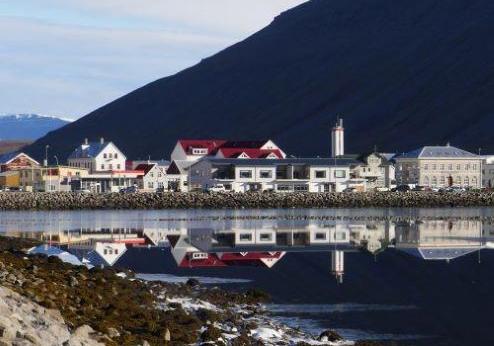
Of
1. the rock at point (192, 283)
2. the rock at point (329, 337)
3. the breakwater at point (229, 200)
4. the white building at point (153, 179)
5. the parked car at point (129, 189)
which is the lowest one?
the rock at point (329, 337)

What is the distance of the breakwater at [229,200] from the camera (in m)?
76.6

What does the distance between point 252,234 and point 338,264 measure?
13.8 m

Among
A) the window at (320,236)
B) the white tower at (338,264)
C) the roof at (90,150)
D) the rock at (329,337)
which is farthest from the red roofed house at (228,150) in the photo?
the rock at (329,337)

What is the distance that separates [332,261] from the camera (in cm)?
3206

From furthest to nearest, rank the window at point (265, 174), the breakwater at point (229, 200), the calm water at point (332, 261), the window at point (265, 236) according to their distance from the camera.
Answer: the window at point (265, 174), the breakwater at point (229, 200), the window at point (265, 236), the calm water at point (332, 261)

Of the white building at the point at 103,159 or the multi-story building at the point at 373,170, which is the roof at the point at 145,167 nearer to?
the white building at the point at 103,159

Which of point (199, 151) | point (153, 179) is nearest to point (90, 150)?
point (153, 179)

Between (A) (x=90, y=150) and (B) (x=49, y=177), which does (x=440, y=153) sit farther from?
(B) (x=49, y=177)

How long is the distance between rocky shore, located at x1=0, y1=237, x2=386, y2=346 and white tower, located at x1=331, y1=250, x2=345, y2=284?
4844 millimetres

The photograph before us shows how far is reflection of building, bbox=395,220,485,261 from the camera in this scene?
35.2 metres

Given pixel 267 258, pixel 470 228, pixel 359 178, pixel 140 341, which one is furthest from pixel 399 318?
pixel 359 178

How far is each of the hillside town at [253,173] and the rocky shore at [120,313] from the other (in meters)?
67.4

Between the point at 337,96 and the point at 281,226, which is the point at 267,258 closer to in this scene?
the point at 281,226

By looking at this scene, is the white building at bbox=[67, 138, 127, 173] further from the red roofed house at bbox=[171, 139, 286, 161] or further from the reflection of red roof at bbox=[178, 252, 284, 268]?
the reflection of red roof at bbox=[178, 252, 284, 268]
